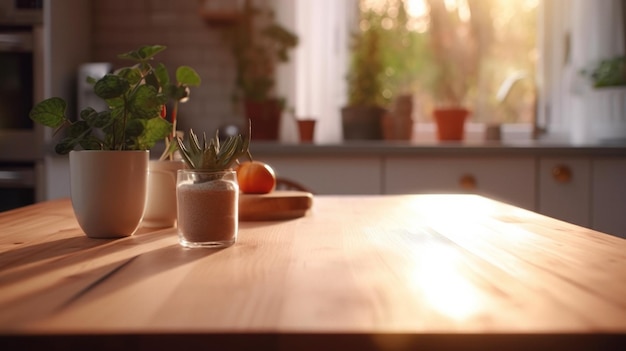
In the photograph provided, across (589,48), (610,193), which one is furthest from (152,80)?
(589,48)

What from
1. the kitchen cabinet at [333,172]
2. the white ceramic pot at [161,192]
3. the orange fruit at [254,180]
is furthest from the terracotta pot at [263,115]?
the white ceramic pot at [161,192]

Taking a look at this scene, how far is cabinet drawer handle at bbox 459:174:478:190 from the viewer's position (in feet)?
8.63

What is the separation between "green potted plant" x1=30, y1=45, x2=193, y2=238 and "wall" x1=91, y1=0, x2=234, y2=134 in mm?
2350

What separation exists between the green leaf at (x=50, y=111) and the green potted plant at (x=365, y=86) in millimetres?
2313

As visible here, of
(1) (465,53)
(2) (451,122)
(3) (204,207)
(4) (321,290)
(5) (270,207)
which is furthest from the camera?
(1) (465,53)

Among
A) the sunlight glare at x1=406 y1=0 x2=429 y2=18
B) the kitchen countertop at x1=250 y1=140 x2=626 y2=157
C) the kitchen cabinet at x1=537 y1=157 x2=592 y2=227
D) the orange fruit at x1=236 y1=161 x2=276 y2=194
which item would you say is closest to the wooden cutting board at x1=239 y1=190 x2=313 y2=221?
the orange fruit at x1=236 y1=161 x2=276 y2=194

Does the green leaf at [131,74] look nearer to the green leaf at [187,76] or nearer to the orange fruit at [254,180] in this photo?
the green leaf at [187,76]

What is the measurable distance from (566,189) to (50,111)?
2.19m

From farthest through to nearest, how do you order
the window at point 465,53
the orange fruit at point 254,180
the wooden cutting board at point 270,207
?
the window at point 465,53, the orange fruit at point 254,180, the wooden cutting board at point 270,207

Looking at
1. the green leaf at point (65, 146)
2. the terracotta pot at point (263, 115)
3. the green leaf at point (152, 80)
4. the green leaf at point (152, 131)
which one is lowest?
the green leaf at point (65, 146)

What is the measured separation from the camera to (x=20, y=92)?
2822mm

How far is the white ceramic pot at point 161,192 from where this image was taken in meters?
1.14

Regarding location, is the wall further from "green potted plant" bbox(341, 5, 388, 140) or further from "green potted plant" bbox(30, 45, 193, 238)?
"green potted plant" bbox(30, 45, 193, 238)

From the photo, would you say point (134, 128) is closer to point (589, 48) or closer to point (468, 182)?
point (468, 182)
